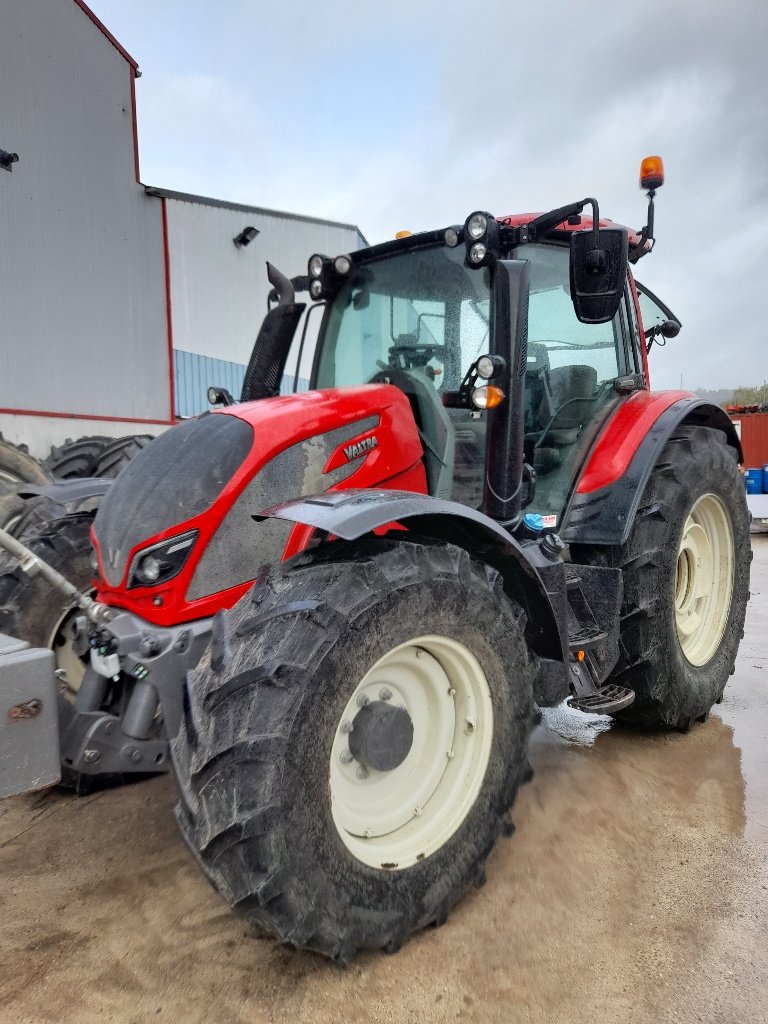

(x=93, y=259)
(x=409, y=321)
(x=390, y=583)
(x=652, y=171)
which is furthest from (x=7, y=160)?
(x=390, y=583)

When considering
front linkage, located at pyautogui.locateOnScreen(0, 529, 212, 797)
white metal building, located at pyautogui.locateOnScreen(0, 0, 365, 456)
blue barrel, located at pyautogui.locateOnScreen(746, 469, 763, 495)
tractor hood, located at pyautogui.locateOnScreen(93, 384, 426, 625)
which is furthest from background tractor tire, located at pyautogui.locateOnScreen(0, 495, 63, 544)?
blue barrel, located at pyautogui.locateOnScreen(746, 469, 763, 495)

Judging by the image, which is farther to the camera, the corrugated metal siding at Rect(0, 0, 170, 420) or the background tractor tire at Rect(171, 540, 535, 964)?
the corrugated metal siding at Rect(0, 0, 170, 420)

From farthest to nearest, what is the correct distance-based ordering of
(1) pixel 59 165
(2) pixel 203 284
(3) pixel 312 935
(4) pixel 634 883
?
(2) pixel 203 284, (1) pixel 59 165, (4) pixel 634 883, (3) pixel 312 935

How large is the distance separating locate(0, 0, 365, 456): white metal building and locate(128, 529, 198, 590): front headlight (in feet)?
22.6

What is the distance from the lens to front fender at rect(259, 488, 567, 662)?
6.18 feet

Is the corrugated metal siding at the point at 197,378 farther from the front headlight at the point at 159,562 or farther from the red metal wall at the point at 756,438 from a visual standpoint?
the red metal wall at the point at 756,438

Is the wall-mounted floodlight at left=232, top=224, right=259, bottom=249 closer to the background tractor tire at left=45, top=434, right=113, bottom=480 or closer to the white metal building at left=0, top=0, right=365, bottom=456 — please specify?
the white metal building at left=0, top=0, right=365, bottom=456

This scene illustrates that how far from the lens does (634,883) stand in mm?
2289

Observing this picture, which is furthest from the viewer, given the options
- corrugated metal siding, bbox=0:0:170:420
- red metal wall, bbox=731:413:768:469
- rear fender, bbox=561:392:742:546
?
red metal wall, bbox=731:413:768:469

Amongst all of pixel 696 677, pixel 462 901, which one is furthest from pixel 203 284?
pixel 462 901

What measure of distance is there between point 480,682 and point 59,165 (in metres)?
10.00

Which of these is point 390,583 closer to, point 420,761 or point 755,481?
point 420,761

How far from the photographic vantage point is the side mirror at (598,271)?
2.44 m

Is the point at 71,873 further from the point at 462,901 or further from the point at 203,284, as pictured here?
the point at 203,284
